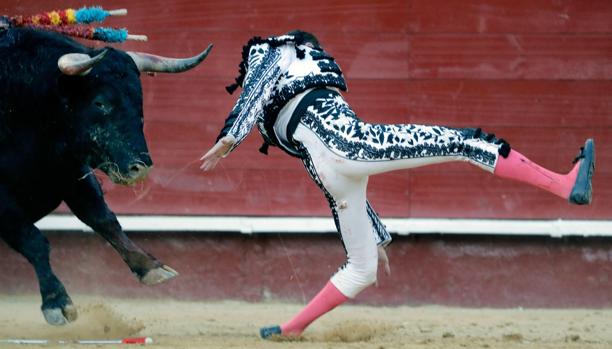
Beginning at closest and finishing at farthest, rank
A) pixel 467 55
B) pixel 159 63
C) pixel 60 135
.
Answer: pixel 60 135 → pixel 159 63 → pixel 467 55

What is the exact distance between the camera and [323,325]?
639 centimetres

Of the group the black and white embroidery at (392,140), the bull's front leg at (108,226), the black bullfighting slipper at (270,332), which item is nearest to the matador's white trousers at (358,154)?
the black and white embroidery at (392,140)

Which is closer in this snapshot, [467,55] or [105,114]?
[105,114]

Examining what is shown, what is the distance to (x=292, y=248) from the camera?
278 inches

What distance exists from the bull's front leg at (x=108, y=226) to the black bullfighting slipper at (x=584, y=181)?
1581mm

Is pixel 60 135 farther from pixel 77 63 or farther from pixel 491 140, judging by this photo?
pixel 491 140

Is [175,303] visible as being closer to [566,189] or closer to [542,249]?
[542,249]

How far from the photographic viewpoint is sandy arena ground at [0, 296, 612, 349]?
5.54 m

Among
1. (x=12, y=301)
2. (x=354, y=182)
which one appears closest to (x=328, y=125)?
(x=354, y=182)

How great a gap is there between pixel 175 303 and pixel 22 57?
6.86 ft

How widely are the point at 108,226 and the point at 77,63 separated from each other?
72cm

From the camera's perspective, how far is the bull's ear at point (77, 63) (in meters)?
5.16

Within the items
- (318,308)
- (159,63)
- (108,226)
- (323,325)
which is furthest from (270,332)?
(159,63)

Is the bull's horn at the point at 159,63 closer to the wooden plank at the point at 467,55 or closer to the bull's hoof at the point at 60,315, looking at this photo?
the bull's hoof at the point at 60,315
